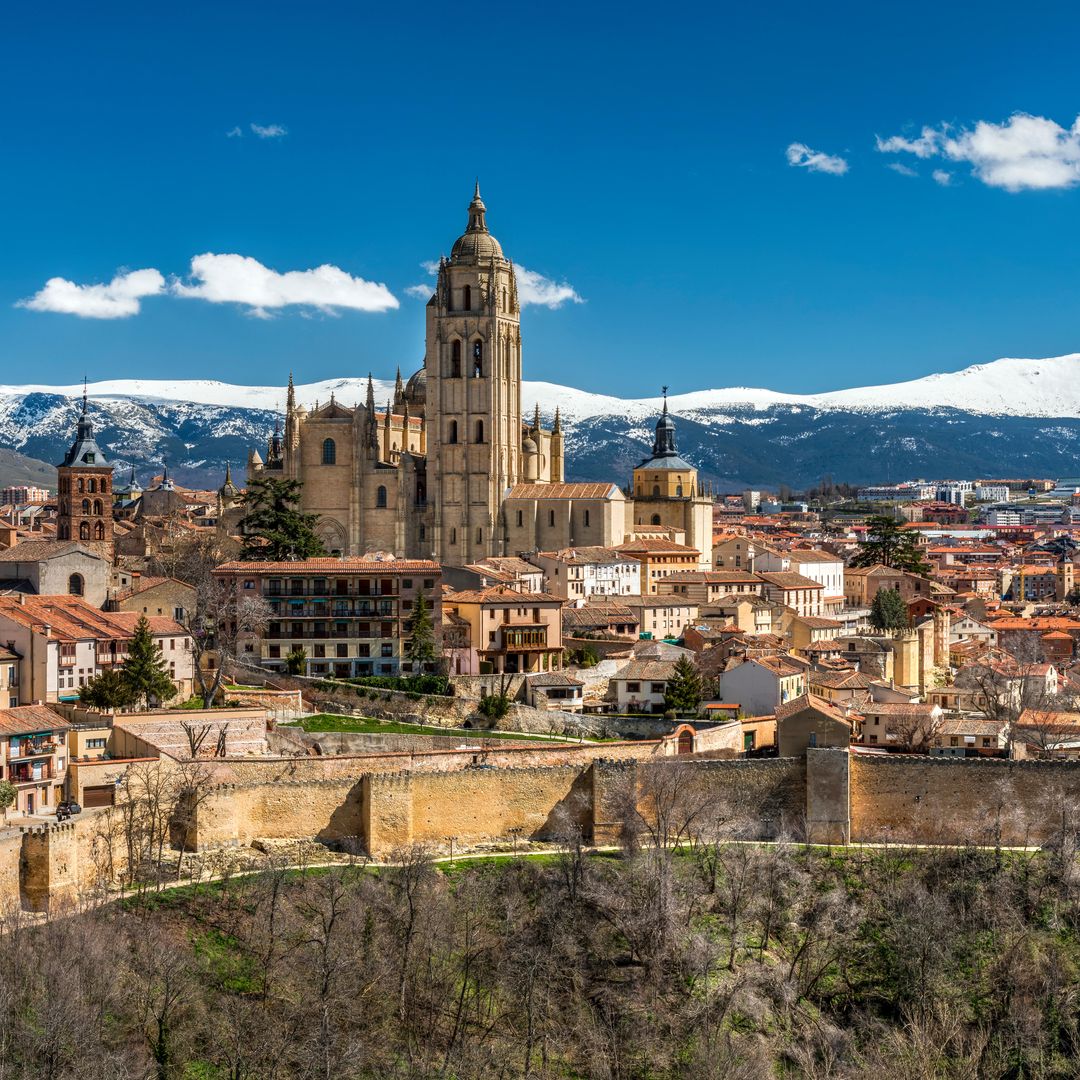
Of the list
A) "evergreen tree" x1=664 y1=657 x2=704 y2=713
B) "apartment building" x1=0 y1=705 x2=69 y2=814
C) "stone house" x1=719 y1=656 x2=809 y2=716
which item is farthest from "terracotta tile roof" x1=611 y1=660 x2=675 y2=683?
"apartment building" x1=0 y1=705 x2=69 y2=814

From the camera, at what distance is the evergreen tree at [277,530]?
67.0 m

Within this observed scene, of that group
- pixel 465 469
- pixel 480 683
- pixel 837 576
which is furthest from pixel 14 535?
pixel 837 576

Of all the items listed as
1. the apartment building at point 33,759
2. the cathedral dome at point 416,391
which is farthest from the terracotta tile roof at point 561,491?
the apartment building at point 33,759

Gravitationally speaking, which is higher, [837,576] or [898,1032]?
[837,576]

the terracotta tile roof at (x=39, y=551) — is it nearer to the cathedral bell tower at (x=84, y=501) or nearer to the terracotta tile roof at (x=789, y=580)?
the cathedral bell tower at (x=84, y=501)

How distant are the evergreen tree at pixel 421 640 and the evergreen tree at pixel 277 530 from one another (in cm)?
974

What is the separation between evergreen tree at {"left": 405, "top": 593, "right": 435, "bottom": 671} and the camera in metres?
55.0

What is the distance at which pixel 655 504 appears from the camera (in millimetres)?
89375

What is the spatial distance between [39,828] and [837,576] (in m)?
52.8

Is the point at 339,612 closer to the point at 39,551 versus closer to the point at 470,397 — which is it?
the point at 39,551

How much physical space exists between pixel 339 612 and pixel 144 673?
30.7 ft

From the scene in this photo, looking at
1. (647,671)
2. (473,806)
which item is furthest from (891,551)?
(473,806)

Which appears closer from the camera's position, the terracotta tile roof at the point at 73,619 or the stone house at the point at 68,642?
the stone house at the point at 68,642

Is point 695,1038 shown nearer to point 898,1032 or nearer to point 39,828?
point 898,1032
